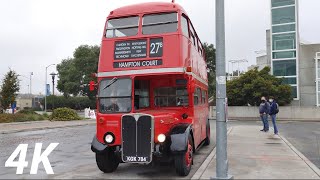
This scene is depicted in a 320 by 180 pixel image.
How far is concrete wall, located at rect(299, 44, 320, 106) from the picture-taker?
136 ft

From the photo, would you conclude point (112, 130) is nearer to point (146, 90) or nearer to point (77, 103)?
point (146, 90)

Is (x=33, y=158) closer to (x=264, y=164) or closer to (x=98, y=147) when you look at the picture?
(x=98, y=147)

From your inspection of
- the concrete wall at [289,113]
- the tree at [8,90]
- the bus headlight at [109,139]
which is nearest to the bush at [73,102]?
the tree at [8,90]

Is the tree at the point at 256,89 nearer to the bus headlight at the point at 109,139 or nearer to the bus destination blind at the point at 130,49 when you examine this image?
the bus destination blind at the point at 130,49

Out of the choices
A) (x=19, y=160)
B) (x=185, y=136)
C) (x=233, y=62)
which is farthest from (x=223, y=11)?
(x=233, y=62)

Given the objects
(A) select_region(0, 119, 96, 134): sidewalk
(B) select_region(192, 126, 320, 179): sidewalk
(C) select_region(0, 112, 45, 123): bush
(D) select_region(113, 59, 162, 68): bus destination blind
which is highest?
(D) select_region(113, 59, 162, 68): bus destination blind

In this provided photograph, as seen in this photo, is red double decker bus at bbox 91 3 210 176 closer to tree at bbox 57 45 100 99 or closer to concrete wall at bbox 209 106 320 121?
concrete wall at bbox 209 106 320 121

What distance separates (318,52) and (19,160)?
3580 cm

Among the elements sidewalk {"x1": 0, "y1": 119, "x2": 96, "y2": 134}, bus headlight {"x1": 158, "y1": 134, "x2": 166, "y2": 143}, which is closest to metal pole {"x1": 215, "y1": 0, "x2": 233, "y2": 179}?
bus headlight {"x1": 158, "y1": 134, "x2": 166, "y2": 143}

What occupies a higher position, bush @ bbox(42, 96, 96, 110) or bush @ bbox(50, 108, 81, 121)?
bush @ bbox(42, 96, 96, 110)

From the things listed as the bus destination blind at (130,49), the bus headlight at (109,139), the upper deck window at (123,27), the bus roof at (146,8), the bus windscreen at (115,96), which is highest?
the bus roof at (146,8)

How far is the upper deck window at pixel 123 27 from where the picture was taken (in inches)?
392

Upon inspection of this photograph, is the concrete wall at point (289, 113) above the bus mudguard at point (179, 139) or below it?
below

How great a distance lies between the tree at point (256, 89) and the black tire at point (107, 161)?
3034 cm
